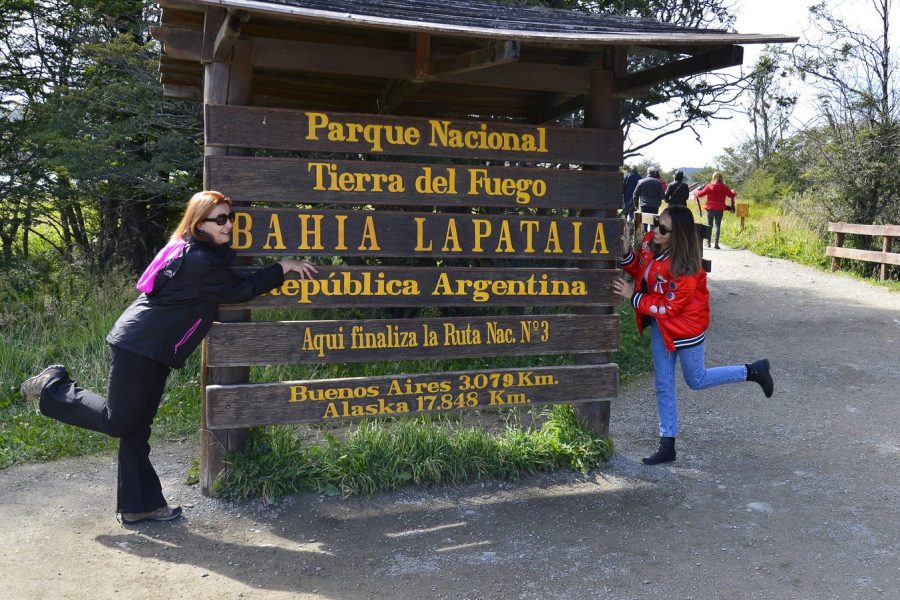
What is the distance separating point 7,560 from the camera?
406 centimetres

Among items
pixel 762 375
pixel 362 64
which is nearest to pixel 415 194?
pixel 362 64

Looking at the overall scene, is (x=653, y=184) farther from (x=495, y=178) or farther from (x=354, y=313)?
(x=495, y=178)

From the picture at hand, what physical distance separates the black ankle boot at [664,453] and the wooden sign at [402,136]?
196cm

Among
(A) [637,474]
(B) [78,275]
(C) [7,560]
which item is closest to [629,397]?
(A) [637,474]

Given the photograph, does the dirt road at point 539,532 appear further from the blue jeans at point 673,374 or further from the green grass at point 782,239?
the green grass at point 782,239

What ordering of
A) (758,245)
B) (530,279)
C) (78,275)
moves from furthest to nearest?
(758,245) → (78,275) → (530,279)

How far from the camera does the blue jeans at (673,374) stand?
5383mm

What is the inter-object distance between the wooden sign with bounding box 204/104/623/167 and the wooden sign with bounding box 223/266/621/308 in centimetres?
74

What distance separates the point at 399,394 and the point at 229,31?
2.34 meters

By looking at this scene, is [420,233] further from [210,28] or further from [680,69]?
[680,69]

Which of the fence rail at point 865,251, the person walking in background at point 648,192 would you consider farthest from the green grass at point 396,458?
the fence rail at point 865,251

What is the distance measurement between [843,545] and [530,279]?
2371 millimetres

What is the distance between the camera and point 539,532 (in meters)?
4.51

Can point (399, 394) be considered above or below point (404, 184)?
below
